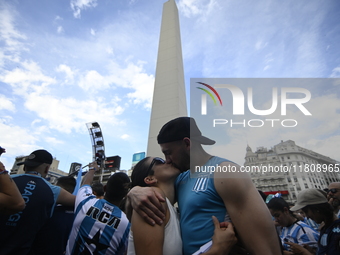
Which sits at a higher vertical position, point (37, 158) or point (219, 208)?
point (37, 158)

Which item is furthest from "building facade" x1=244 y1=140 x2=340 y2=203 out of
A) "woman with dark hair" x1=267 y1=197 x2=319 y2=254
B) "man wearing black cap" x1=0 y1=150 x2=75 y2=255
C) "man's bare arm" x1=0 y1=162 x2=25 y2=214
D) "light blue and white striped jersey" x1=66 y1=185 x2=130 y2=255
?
"man wearing black cap" x1=0 y1=150 x2=75 y2=255

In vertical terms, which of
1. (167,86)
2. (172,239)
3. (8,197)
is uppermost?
(167,86)

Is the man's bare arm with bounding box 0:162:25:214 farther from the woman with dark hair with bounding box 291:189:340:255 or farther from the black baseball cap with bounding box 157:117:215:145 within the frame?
the woman with dark hair with bounding box 291:189:340:255

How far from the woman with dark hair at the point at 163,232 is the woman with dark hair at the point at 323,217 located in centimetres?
170

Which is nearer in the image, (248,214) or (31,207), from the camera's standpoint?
(248,214)

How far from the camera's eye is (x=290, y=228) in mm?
2688

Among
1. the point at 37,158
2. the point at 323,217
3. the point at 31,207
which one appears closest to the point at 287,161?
the point at 323,217

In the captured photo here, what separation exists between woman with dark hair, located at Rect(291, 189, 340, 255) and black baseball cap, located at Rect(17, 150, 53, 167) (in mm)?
3070

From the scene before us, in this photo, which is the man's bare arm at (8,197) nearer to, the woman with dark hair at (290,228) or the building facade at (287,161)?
the building facade at (287,161)

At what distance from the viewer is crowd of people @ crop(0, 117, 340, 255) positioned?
0.93m

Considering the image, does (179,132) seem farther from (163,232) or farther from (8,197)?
(8,197)

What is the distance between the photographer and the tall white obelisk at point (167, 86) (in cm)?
746

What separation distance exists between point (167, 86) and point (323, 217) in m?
6.89

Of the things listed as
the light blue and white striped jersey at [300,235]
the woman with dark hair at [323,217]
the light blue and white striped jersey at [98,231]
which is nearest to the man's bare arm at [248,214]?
the light blue and white striped jersey at [98,231]
